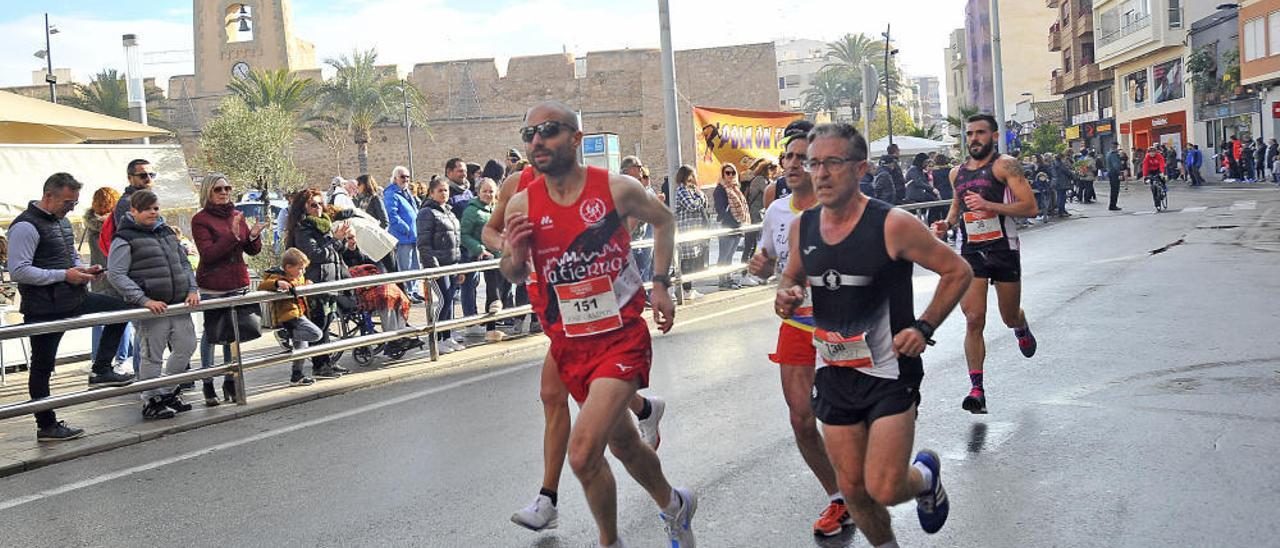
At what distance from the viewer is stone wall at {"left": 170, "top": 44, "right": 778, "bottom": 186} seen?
52.2 metres

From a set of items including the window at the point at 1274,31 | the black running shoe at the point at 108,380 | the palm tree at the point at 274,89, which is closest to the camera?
the black running shoe at the point at 108,380

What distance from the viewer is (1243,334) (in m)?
9.57

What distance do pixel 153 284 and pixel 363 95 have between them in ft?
139

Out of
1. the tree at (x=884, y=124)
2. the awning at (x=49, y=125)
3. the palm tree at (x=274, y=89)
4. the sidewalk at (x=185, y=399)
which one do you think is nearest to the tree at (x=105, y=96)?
the palm tree at (x=274, y=89)

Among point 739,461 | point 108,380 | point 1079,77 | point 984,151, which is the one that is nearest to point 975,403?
point 739,461

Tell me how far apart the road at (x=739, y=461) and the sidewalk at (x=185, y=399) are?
0.19 metres

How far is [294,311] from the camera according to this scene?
9.80m

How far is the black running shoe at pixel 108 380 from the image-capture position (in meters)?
8.24

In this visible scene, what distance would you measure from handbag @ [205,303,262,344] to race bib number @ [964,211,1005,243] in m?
5.42

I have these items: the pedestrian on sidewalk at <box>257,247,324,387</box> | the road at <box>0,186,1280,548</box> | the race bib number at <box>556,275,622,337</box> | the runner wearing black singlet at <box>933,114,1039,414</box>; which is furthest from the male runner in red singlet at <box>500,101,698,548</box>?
the pedestrian on sidewalk at <box>257,247,324,387</box>

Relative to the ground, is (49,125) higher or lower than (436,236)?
higher

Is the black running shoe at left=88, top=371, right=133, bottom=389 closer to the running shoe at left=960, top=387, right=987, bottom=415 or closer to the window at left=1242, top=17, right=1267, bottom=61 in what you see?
the running shoe at left=960, top=387, right=987, bottom=415

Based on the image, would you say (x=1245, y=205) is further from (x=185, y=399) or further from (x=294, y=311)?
(x=185, y=399)

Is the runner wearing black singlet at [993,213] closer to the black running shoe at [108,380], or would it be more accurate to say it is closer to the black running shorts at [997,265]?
the black running shorts at [997,265]
